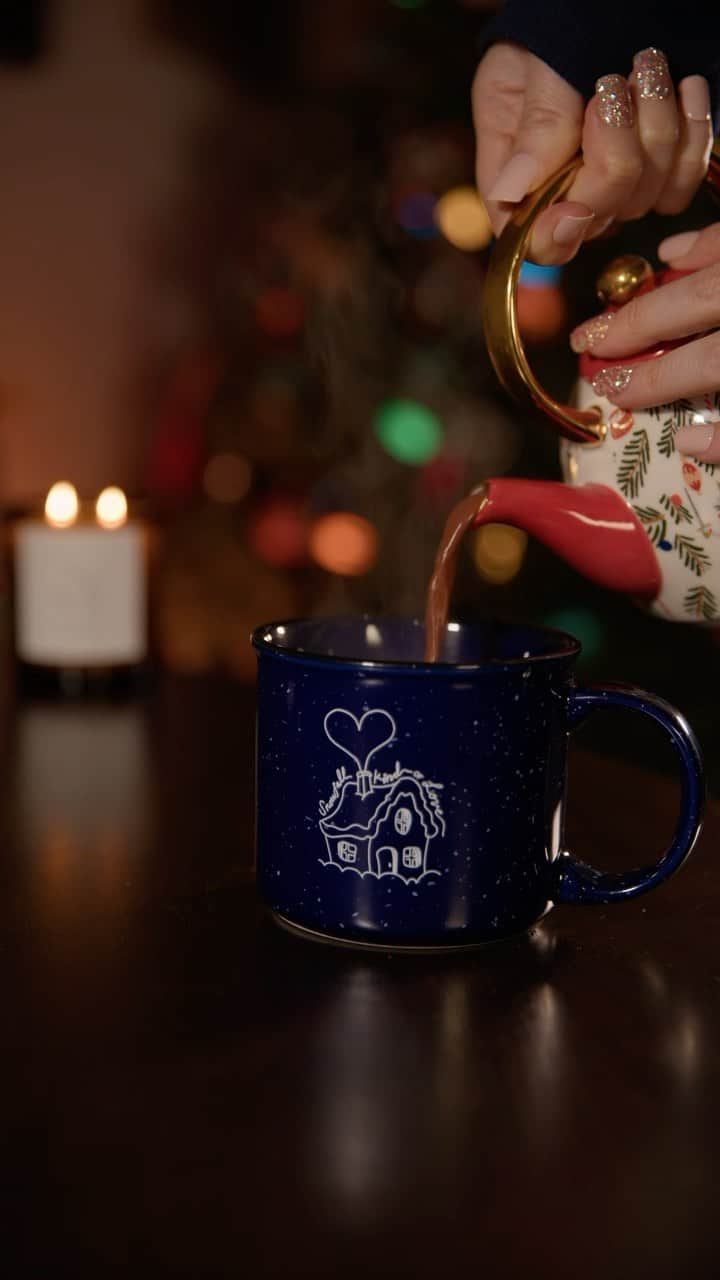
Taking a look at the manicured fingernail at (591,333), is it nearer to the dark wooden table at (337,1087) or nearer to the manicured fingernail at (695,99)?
the manicured fingernail at (695,99)

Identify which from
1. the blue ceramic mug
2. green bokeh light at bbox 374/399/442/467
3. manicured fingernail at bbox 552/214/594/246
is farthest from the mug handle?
green bokeh light at bbox 374/399/442/467

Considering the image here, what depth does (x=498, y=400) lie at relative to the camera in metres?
2.54

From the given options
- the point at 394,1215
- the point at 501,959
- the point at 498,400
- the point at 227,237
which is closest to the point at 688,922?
the point at 501,959

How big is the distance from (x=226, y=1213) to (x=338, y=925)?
18 cm

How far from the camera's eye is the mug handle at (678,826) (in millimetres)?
529

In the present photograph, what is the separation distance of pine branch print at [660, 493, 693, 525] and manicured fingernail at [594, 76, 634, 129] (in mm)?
177

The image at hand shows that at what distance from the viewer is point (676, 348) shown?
565mm

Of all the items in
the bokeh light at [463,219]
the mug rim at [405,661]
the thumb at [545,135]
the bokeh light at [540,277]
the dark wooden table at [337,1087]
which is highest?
the bokeh light at [463,219]

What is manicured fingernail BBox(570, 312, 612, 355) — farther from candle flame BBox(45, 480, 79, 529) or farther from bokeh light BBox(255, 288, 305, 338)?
bokeh light BBox(255, 288, 305, 338)

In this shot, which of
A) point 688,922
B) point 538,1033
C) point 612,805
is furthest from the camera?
point 612,805

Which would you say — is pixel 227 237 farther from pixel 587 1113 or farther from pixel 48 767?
pixel 587 1113

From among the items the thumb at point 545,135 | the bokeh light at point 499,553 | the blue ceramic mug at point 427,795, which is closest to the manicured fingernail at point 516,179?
the thumb at point 545,135

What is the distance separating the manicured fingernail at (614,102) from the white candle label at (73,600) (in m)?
0.59

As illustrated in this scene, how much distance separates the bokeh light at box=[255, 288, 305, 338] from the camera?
2.63 m
